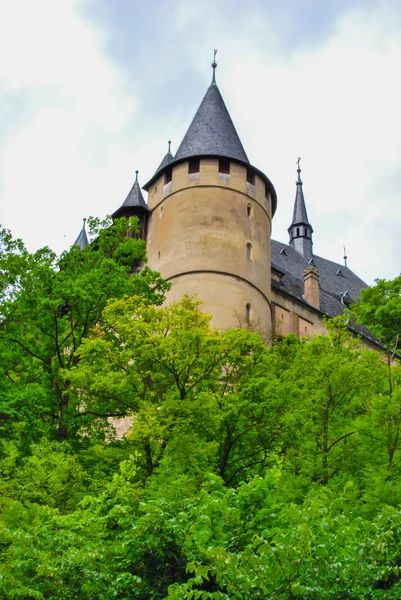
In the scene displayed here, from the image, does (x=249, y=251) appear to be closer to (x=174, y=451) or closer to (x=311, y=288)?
(x=311, y=288)

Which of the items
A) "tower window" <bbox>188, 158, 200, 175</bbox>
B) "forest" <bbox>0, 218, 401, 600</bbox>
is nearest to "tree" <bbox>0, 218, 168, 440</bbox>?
"forest" <bbox>0, 218, 401, 600</bbox>

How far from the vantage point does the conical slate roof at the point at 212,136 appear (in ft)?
106

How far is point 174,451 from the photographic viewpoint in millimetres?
17234

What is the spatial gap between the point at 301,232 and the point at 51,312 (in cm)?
3663

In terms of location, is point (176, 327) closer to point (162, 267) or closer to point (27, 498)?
point (27, 498)

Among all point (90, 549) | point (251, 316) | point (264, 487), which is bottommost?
point (90, 549)

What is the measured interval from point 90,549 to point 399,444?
6.85 m

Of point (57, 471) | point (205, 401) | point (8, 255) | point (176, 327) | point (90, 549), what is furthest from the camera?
point (8, 255)

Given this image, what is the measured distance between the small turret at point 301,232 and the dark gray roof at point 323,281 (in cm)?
113

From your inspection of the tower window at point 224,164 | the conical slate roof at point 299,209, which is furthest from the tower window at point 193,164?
the conical slate roof at point 299,209

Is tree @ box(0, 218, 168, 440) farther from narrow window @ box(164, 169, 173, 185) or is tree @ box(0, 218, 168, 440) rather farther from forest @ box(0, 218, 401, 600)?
narrow window @ box(164, 169, 173, 185)

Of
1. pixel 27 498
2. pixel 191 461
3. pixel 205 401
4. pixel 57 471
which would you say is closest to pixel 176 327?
pixel 205 401

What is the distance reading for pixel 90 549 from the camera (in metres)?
9.74

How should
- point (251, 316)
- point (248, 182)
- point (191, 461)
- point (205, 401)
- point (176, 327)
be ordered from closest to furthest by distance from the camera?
point (191, 461) → point (205, 401) → point (176, 327) → point (251, 316) → point (248, 182)
